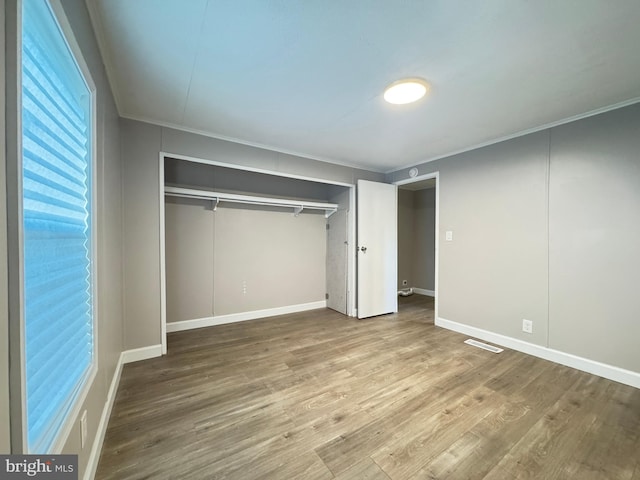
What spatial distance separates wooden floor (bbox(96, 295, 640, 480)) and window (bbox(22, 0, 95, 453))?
0.75 metres

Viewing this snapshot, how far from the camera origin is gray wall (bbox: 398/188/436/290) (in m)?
5.64

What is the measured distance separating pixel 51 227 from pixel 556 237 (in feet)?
11.9

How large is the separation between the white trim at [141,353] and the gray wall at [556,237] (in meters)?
3.46

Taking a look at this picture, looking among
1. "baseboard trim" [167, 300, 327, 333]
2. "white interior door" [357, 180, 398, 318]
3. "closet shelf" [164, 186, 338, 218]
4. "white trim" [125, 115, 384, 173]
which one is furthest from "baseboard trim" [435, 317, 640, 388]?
"white trim" [125, 115, 384, 173]

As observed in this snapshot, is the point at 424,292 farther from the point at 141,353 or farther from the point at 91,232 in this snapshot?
the point at 91,232

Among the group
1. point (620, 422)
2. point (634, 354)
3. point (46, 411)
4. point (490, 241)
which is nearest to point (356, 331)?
point (490, 241)

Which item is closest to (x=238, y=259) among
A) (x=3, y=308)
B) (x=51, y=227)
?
(x=51, y=227)

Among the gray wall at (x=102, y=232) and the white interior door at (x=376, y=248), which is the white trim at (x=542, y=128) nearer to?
the white interior door at (x=376, y=248)

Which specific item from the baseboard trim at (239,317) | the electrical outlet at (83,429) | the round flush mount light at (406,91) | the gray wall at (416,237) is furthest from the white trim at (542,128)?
the electrical outlet at (83,429)

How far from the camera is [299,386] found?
208 cm

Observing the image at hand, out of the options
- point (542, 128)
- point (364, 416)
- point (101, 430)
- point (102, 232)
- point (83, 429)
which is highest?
point (542, 128)

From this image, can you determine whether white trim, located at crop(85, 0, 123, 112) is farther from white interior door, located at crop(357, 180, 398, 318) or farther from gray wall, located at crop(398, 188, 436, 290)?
gray wall, located at crop(398, 188, 436, 290)

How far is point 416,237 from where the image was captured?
5961mm

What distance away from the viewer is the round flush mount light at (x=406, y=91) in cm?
185
